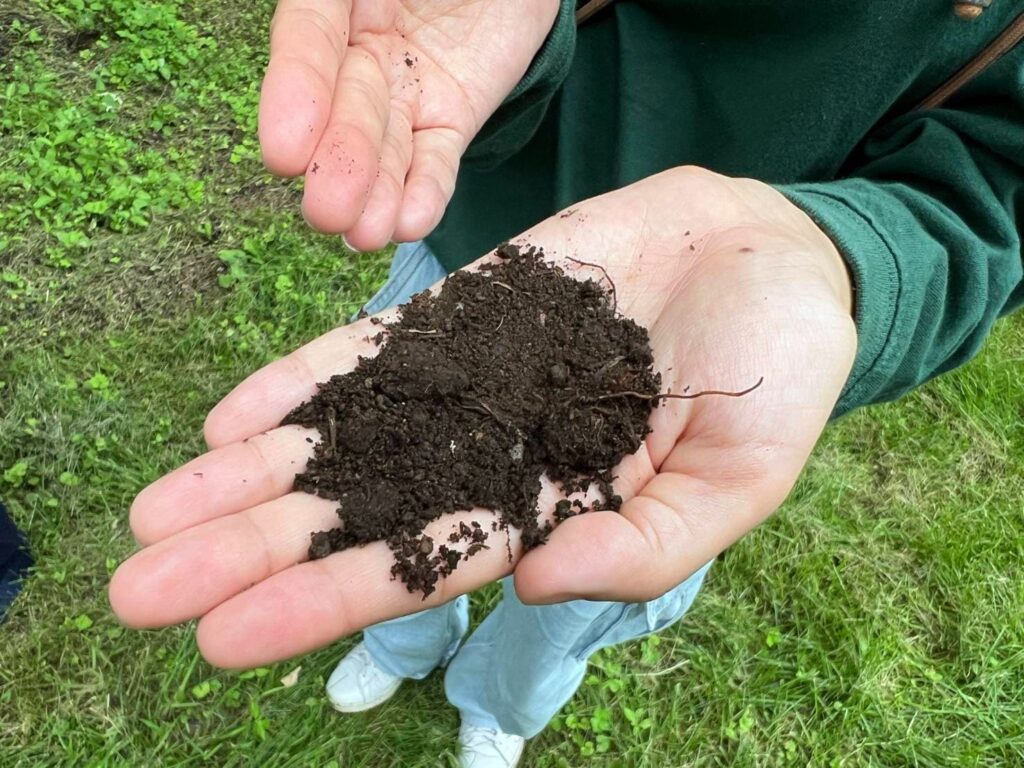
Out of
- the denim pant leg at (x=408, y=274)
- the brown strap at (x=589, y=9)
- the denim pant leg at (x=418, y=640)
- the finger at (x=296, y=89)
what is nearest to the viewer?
the finger at (x=296, y=89)

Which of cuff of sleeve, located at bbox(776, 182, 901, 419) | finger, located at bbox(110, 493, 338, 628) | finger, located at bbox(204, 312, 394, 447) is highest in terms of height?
cuff of sleeve, located at bbox(776, 182, 901, 419)

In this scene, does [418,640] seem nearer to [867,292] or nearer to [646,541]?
[646,541]

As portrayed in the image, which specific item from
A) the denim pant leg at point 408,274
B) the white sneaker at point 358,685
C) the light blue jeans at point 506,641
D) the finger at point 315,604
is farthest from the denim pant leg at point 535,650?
the denim pant leg at point 408,274

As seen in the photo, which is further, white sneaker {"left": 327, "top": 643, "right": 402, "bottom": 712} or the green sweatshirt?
white sneaker {"left": 327, "top": 643, "right": 402, "bottom": 712}

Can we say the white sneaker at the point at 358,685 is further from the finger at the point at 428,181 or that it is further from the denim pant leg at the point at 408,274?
the finger at the point at 428,181

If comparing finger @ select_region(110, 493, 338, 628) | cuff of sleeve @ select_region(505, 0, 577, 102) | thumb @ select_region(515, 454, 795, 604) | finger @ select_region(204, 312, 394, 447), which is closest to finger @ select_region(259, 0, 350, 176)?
finger @ select_region(204, 312, 394, 447)

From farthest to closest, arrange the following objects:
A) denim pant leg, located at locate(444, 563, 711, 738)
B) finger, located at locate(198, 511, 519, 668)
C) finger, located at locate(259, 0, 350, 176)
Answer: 1. denim pant leg, located at locate(444, 563, 711, 738)
2. finger, located at locate(259, 0, 350, 176)
3. finger, located at locate(198, 511, 519, 668)

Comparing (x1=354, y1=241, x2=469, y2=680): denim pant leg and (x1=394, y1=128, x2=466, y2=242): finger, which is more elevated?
(x1=394, y1=128, x2=466, y2=242): finger

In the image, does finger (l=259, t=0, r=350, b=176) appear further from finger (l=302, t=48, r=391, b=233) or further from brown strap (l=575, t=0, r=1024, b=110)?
brown strap (l=575, t=0, r=1024, b=110)

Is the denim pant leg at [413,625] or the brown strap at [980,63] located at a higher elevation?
the brown strap at [980,63]
